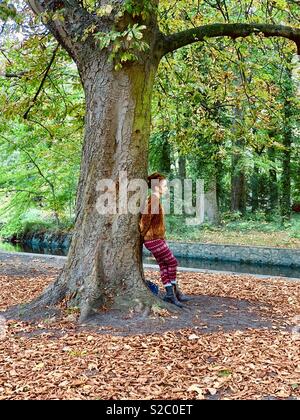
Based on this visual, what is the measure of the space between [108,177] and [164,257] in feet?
4.01

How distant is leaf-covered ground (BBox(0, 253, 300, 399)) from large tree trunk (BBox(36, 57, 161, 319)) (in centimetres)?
51

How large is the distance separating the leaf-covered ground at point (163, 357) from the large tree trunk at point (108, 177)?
1.67 ft

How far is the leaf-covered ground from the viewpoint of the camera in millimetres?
3443

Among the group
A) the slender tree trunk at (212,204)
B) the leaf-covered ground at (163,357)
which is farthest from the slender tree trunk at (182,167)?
the leaf-covered ground at (163,357)

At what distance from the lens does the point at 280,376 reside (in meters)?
3.68

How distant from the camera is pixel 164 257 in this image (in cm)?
570

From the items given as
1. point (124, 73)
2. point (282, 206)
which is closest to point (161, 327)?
point (124, 73)

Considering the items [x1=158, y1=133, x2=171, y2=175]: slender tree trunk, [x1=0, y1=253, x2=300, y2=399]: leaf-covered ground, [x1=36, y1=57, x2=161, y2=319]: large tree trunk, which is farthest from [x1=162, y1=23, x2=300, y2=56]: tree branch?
[x1=158, y1=133, x2=171, y2=175]: slender tree trunk

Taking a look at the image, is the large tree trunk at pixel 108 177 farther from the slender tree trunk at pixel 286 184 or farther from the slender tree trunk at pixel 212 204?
the slender tree trunk at pixel 286 184

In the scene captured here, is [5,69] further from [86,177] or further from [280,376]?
[280,376]

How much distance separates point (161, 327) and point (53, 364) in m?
1.27

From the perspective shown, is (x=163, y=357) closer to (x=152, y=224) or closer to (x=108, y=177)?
(x=152, y=224)

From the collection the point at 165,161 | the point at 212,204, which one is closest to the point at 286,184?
the point at 212,204

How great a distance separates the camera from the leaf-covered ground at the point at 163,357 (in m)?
3.44
